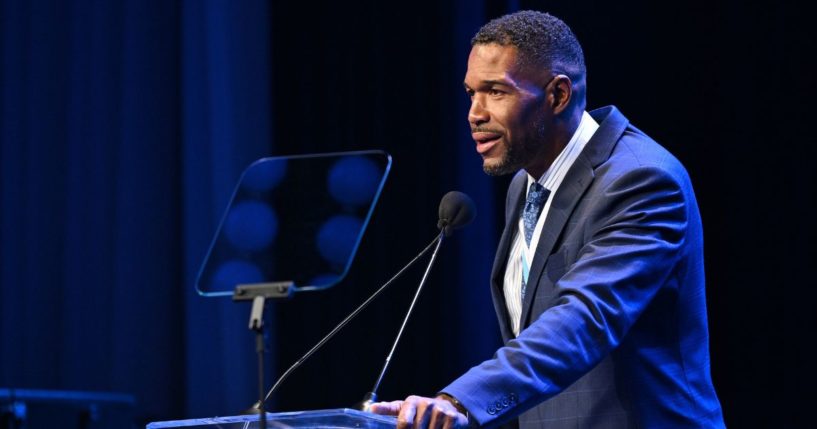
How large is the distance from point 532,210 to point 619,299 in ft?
1.85

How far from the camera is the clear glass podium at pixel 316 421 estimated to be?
159 centimetres

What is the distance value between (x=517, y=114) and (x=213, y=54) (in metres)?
2.59

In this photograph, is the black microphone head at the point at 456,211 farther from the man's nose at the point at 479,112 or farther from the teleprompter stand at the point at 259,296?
the teleprompter stand at the point at 259,296

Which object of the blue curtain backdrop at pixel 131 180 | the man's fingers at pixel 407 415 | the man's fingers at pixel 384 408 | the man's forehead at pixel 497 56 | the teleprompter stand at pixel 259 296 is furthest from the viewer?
the blue curtain backdrop at pixel 131 180

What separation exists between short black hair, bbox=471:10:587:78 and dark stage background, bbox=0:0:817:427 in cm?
125

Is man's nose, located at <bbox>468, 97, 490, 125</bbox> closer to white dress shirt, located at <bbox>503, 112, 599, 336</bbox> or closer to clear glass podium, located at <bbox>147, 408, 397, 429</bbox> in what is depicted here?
white dress shirt, located at <bbox>503, 112, 599, 336</bbox>

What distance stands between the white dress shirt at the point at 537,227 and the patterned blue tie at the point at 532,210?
1cm

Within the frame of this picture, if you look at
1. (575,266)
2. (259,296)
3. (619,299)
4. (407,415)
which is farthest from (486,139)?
(407,415)

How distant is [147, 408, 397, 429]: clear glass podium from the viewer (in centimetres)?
159

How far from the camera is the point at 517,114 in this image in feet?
7.55

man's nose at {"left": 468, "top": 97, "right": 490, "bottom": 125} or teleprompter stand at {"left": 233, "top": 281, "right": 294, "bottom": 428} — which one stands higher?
man's nose at {"left": 468, "top": 97, "right": 490, "bottom": 125}

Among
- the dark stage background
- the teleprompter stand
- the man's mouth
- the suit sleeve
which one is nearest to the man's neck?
the man's mouth

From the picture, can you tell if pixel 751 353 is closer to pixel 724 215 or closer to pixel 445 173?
pixel 724 215

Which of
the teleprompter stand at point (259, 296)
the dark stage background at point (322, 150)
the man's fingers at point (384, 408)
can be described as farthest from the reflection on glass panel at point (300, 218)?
the teleprompter stand at point (259, 296)
